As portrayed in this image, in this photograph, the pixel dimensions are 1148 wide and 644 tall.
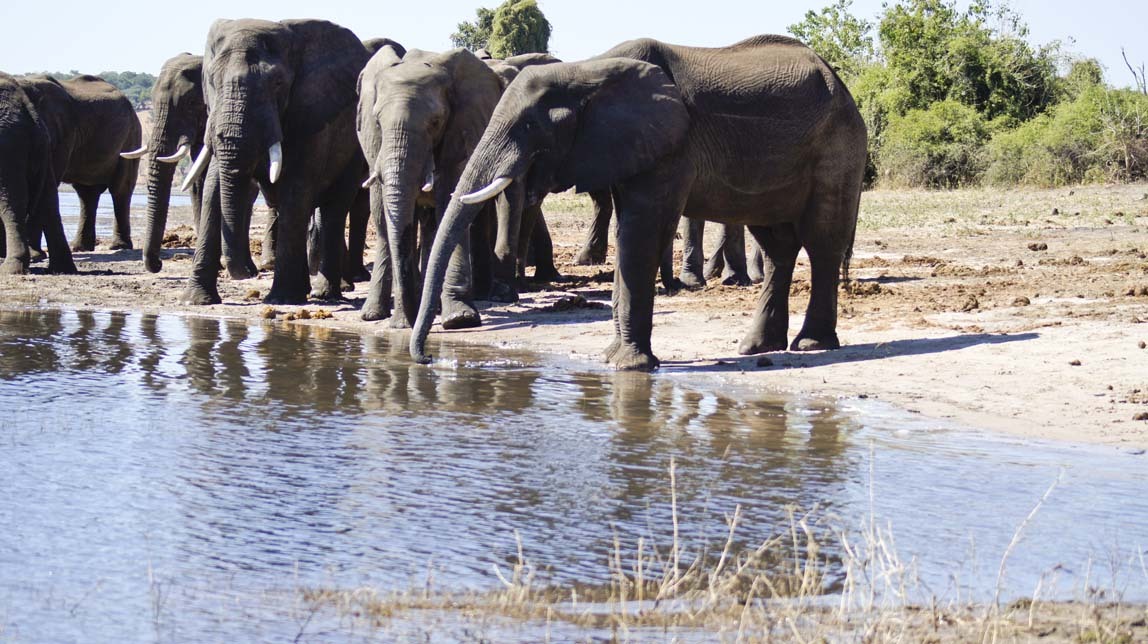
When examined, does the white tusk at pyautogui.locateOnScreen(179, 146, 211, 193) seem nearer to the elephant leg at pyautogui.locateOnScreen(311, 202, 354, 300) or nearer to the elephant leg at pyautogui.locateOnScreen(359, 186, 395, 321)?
the elephant leg at pyautogui.locateOnScreen(311, 202, 354, 300)

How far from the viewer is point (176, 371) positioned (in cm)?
1091

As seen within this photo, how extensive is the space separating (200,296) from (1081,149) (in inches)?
790

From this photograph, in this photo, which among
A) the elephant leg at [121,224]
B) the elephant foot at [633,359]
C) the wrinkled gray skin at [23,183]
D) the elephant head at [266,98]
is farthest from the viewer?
the elephant leg at [121,224]

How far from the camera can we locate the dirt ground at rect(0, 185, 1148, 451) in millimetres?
9562

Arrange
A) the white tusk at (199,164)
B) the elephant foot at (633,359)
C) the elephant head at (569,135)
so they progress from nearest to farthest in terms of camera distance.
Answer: the elephant head at (569,135), the elephant foot at (633,359), the white tusk at (199,164)

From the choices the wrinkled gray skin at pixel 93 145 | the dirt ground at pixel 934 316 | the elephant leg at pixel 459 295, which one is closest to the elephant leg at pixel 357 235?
the dirt ground at pixel 934 316

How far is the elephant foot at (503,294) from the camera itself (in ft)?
48.6

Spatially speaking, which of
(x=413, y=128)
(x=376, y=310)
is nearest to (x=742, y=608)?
(x=413, y=128)

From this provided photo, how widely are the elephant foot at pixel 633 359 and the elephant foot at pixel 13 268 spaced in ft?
28.9

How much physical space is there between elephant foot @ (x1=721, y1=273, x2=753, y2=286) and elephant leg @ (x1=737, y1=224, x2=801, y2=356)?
157 inches

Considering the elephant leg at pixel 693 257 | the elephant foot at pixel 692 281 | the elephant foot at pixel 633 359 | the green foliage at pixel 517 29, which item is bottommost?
the elephant foot at pixel 633 359

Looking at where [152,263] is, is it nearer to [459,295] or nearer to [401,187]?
[459,295]

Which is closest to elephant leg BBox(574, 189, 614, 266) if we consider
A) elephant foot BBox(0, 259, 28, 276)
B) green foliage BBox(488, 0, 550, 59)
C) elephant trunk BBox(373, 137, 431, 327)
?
elephant trunk BBox(373, 137, 431, 327)

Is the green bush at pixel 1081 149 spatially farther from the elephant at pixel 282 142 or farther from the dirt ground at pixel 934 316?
the elephant at pixel 282 142
